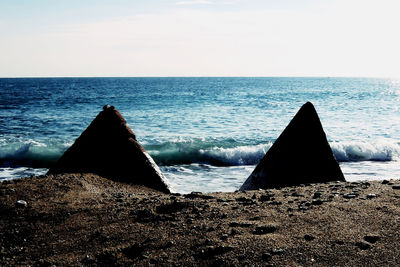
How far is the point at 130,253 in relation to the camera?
348cm

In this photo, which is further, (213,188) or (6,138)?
(6,138)

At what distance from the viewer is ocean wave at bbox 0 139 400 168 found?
43.9 feet

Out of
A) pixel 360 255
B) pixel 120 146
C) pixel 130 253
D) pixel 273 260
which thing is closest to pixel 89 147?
pixel 120 146

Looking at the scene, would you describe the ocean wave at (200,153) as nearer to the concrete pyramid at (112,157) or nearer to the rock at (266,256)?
the concrete pyramid at (112,157)

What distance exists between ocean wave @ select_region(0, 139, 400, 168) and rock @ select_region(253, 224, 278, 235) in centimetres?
911

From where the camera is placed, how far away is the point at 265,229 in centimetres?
388

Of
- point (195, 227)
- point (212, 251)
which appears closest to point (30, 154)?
point (195, 227)

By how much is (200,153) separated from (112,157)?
7517 mm

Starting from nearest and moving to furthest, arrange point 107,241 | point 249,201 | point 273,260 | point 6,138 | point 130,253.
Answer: point 273,260 < point 130,253 < point 107,241 < point 249,201 < point 6,138

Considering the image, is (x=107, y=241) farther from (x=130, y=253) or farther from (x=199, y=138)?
(x=199, y=138)

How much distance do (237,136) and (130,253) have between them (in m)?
14.5

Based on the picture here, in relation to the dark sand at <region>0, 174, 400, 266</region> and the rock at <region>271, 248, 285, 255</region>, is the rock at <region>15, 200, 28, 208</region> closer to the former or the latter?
the dark sand at <region>0, 174, 400, 266</region>

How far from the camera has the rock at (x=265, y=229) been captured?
381cm

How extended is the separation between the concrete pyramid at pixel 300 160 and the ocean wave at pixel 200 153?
608 centimetres
